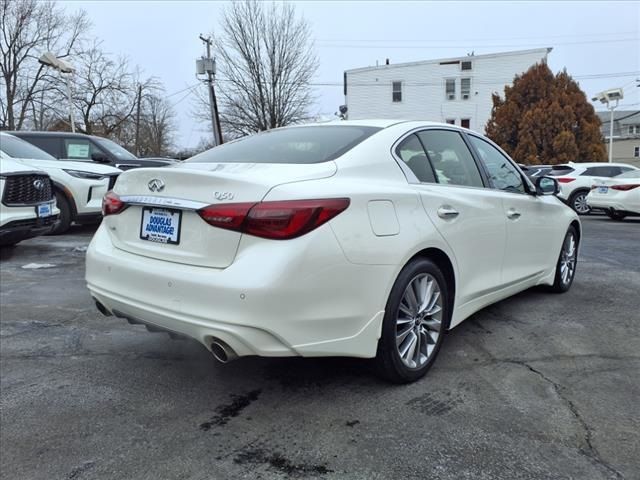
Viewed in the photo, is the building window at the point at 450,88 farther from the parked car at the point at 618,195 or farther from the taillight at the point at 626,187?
the taillight at the point at 626,187

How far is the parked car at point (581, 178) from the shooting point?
1382 cm

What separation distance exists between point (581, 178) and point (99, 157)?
11829 mm

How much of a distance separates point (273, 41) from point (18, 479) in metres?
25.9

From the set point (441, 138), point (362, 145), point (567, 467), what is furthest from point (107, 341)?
point (567, 467)

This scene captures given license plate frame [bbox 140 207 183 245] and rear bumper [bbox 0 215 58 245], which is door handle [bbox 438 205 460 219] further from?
rear bumper [bbox 0 215 58 245]

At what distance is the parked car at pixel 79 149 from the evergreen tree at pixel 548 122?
18474 mm

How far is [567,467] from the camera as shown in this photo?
2.22 metres

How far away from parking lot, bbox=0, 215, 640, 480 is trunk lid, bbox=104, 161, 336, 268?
831 millimetres

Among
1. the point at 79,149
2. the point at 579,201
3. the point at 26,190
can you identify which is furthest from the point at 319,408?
the point at 579,201

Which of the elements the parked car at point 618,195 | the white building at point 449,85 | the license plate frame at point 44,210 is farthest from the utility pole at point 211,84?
the license plate frame at point 44,210

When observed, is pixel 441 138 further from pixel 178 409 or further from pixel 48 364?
pixel 48 364

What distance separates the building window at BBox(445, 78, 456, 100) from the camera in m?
31.7

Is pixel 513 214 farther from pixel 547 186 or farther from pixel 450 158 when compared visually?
pixel 547 186

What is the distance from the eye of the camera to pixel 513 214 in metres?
3.90
